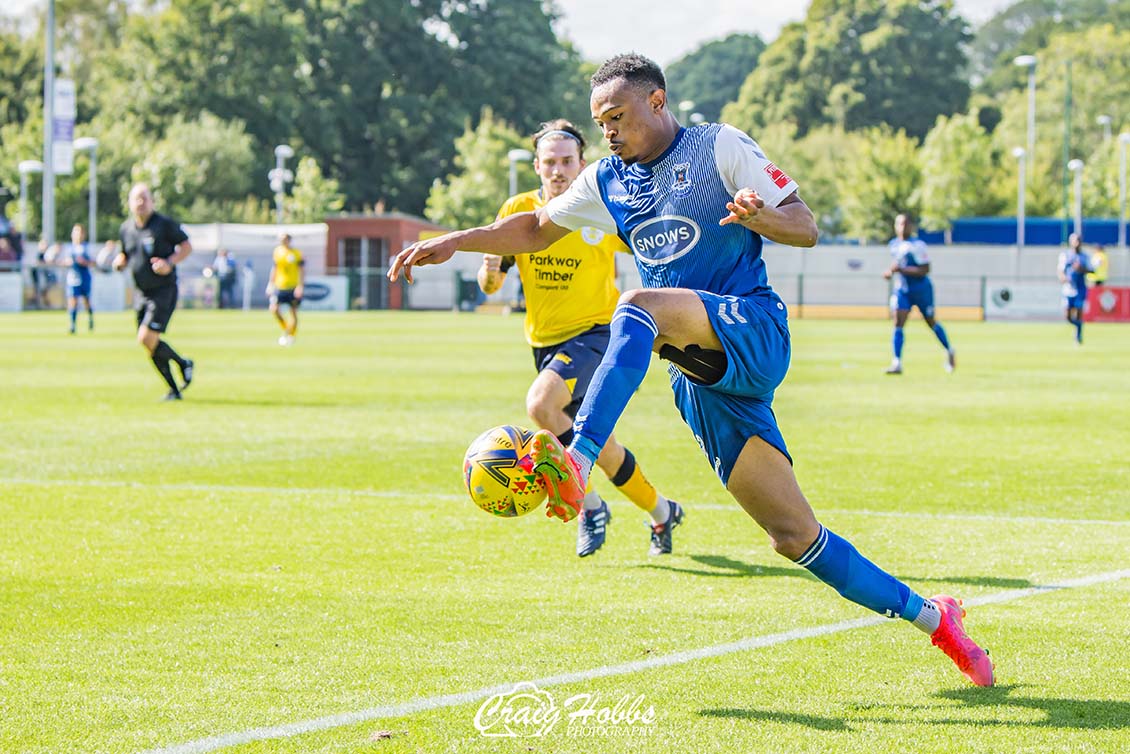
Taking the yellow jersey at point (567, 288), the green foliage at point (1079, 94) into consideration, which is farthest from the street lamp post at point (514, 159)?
the yellow jersey at point (567, 288)

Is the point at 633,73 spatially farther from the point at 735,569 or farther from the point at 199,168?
the point at 199,168

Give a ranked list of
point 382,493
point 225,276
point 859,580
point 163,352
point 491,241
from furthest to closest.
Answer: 1. point 225,276
2. point 163,352
3. point 382,493
4. point 491,241
5. point 859,580

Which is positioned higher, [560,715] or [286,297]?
[286,297]

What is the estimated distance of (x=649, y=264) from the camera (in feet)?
18.3

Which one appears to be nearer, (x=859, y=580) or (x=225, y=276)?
(x=859, y=580)

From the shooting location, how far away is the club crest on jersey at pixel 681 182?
5.38 m

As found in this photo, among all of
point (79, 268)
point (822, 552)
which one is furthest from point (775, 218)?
point (79, 268)

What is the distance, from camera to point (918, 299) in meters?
22.2

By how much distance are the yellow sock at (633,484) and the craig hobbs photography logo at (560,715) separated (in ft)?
9.46

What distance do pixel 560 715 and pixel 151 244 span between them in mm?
13374

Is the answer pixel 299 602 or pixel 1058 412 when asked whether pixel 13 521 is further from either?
pixel 1058 412

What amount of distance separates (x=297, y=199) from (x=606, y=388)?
237 feet

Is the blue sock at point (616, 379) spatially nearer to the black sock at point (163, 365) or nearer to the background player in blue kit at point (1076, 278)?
the black sock at point (163, 365)

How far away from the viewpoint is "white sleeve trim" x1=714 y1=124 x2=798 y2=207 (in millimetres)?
Answer: 5301
